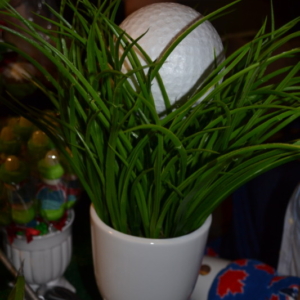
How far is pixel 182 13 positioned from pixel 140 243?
0.18 metres

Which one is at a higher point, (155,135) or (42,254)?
(155,135)

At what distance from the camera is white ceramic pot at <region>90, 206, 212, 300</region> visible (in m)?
0.34

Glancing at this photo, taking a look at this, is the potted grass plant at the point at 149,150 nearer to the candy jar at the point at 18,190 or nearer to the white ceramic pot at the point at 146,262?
the white ceramic pot at the point at 146,262

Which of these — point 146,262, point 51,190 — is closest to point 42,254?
point 51,190

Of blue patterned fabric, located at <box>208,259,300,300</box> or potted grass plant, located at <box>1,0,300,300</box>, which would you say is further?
blue patterned fabric, located at <box>208,259,300,300</box>

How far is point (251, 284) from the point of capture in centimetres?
51

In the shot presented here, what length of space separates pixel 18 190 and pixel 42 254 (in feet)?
0.28

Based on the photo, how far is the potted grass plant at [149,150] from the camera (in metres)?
0.31

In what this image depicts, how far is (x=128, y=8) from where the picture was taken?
74 centimetres

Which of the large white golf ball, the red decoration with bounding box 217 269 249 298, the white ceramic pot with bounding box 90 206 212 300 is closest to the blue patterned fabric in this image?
the red decoration with bounding box 217 269 249 298

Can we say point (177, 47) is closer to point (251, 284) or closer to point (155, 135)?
point (155, 135)

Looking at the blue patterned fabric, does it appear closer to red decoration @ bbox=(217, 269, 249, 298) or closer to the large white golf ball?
red decoration @ bbox=(217, 269, 249, 298)

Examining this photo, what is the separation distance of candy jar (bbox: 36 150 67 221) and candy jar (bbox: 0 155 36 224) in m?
0.01

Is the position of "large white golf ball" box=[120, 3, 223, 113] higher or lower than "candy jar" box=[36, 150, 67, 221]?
higher
